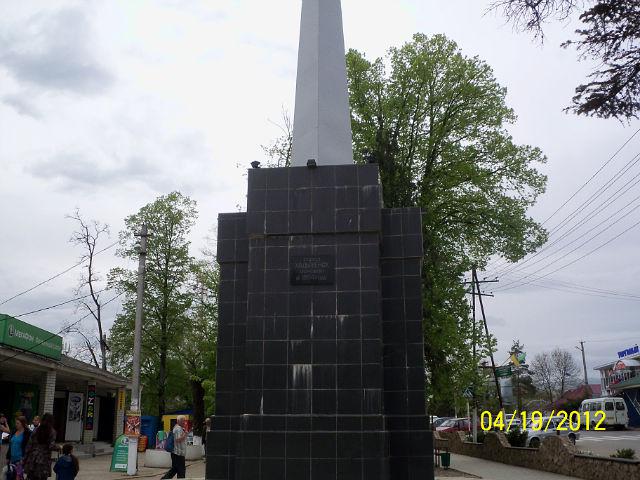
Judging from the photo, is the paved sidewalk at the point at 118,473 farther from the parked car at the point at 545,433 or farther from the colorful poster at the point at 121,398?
the parked car at the point at 545,433

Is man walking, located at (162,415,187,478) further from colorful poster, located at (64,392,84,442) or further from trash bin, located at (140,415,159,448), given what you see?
trash bin, located at (140,415,159,448)

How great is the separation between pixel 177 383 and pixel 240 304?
105ft

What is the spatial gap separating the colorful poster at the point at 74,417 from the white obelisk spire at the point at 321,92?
22.7 m

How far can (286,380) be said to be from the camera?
9906 mm

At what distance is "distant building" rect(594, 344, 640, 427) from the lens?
42.6 m

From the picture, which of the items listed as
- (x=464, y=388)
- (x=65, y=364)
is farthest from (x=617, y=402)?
(x=65, y=364)

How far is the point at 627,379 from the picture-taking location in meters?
50.8

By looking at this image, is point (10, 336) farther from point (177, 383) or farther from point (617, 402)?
point (617, 402)

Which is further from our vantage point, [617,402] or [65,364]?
[617,402]

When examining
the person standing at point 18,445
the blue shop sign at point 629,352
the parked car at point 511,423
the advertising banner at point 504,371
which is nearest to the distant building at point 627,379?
the blue shop sign at point 629,352

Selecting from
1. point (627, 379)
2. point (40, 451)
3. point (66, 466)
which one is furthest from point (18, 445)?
point (627, 379)

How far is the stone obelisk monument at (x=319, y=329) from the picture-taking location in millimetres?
9594

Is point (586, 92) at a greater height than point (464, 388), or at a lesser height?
greater
